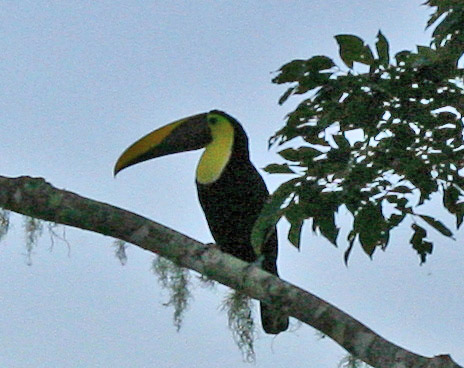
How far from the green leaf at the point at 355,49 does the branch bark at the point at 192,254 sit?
83 cm

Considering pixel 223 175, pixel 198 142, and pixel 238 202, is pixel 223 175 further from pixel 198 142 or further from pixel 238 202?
pixel 198 142

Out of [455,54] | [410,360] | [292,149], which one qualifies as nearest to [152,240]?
[292,149]

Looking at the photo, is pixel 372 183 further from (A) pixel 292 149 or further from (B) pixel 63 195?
(B) pixel 63 195

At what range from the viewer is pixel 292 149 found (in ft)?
12.9

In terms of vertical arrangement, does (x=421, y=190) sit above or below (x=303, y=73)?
below

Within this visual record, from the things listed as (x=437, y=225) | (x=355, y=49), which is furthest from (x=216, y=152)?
(x=355, y=49)

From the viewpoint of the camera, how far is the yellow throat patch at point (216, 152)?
5.28m

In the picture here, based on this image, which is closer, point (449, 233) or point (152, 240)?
point (152, 240)

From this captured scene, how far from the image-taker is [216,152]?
5340 millimetres

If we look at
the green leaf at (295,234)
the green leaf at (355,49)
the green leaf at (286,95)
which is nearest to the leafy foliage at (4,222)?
the green leaf at (295,234)

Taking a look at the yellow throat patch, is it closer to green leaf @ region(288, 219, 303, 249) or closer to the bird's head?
the bird's head

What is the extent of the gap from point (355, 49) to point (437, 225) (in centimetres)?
88

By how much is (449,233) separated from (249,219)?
5.22 feet

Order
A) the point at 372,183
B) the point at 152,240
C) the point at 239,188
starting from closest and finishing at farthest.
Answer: the point at 152,240 → the point at 372,183 → the point at 239,188
